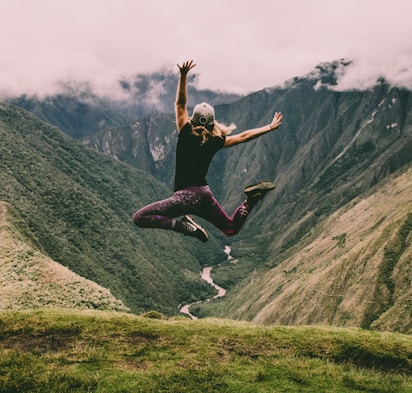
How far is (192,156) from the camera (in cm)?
1049

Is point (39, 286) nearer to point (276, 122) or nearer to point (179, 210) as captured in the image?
point (179, 210)

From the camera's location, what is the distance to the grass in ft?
35.5

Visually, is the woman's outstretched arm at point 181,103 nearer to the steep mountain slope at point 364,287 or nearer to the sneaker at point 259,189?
the sneaker at point 259,189

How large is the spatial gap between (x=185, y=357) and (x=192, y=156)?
5.90 meters

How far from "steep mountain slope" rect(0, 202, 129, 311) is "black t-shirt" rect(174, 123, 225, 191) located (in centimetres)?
5225

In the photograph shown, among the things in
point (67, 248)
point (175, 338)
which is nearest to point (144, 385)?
point (175, 338)

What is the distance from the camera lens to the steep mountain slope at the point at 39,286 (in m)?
65.4

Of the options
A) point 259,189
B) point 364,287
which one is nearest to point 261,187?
point 259,189

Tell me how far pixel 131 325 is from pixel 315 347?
6.20 metres

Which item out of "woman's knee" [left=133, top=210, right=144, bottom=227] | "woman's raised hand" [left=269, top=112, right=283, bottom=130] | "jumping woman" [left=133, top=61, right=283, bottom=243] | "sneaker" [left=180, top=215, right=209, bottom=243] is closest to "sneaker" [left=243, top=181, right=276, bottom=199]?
"jumping woman" [left=133, top=61, right=283, bottom=243]

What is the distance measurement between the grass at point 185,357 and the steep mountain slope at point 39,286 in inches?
1822

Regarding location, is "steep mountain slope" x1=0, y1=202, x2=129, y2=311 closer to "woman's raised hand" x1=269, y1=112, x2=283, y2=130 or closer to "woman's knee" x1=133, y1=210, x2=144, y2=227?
"woman's knee" x1=133, y1=210, x2=144, y2=227

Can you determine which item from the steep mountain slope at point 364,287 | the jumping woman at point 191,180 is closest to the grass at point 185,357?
the jumping woman at point 191,180

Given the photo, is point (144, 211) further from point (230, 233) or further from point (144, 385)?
point (144, 385)
